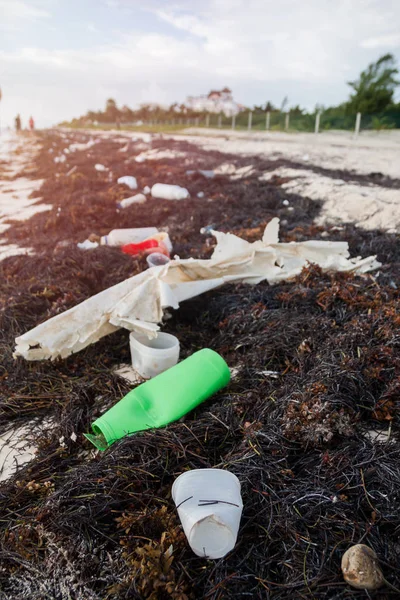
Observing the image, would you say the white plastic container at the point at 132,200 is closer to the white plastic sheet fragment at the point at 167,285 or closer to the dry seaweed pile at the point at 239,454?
the dry seaweed pile at the point at 239,454

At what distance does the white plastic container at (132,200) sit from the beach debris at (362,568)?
20.0ft

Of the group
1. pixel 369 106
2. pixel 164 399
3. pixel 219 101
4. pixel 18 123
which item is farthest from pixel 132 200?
pixel 219 101

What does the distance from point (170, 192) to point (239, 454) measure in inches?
240

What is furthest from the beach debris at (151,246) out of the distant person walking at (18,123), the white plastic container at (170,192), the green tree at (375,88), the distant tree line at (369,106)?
the distant person walking at (18,123)

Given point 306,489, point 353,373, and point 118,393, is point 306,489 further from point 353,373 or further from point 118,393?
point 118,393

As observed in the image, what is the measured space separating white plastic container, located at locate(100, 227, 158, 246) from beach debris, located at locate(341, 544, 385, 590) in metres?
4.03

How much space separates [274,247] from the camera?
371cm

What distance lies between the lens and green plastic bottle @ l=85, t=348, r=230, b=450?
6.71 feet

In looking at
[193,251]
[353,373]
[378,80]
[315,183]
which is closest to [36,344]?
[353,373]

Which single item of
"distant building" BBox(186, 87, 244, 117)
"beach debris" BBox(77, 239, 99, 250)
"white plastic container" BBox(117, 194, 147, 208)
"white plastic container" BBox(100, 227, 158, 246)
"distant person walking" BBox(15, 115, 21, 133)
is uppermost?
"distant building" BBox(186, 87, 244, 117)

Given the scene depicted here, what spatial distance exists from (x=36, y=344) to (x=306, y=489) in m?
1.88

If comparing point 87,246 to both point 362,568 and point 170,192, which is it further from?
point 362,568

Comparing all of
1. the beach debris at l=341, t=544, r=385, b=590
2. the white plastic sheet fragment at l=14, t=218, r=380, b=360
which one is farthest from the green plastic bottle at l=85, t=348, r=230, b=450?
the beach debris at l=341, t=544, r=385, b=590

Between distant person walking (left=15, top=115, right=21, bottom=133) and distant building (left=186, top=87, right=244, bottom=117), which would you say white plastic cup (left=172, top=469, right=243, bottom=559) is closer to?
distant person walking (left=15, top=115, right=21, bottom=133)
